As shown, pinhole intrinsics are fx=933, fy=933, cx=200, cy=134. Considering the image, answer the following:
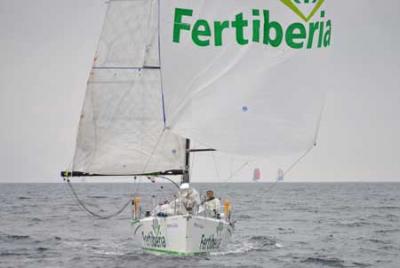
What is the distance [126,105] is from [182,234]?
644 centimetres

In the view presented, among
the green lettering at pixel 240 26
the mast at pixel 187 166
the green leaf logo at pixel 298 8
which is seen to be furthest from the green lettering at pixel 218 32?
the mast at pixel 187 166

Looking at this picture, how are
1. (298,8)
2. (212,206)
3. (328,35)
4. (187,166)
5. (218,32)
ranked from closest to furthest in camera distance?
(218,32) < (298,8) < (328,35) < (212,206) < (187,166)

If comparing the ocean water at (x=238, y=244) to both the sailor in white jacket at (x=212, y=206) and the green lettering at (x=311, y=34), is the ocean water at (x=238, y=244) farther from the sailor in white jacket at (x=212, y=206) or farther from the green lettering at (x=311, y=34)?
the green lettering at (x=311, y=34)

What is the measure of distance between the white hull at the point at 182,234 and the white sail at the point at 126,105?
2901 millimetres

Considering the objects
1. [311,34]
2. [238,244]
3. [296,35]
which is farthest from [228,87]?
[238,244]

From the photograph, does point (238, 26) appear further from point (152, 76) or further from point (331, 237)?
point (331, 237)

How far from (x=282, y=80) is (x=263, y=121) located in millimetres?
1463

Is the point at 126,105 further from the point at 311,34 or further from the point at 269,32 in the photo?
the point at 311,34

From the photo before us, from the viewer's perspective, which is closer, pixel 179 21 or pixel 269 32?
pixel 179 21

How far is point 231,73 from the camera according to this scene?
2839 centimetres

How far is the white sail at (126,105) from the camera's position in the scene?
105 feet

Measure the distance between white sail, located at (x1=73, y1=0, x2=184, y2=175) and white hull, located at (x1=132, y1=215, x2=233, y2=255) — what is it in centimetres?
290

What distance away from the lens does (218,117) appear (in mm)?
28172

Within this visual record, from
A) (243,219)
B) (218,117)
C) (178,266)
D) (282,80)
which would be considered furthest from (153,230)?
(243,219)
